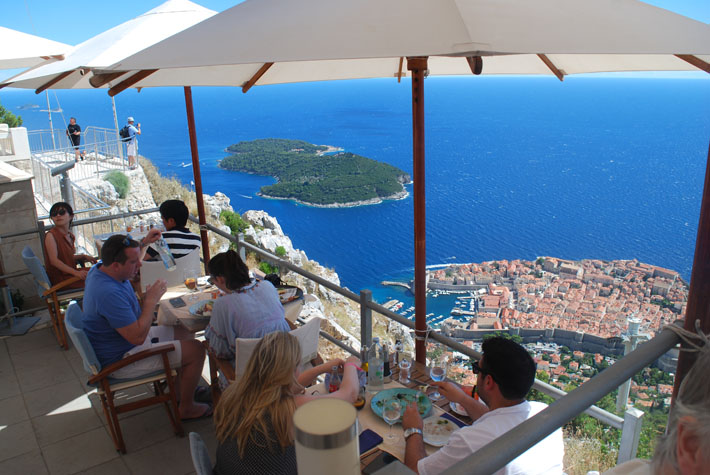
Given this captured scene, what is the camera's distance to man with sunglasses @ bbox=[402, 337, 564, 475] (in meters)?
1.93

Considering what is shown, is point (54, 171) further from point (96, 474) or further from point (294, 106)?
point (294, 106)

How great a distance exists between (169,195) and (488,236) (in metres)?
33.1

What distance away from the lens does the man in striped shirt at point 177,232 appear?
4953 mm

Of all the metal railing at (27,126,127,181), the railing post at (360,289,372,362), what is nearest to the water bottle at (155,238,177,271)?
the railing post at (360,289,372,362)

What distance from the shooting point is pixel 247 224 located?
24.1m

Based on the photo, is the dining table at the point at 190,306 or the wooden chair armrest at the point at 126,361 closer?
the wooden chair armrest at the point at 126,361

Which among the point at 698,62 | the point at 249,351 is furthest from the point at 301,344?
the point at 698,62

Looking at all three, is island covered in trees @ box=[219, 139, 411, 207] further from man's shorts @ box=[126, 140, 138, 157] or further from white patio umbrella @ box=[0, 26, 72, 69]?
white patio umbrella @ box=[0, 26, 72, 69]

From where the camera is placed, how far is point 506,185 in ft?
191

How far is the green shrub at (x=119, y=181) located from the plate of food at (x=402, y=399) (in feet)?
64.8

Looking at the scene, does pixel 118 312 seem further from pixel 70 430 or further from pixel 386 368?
pixel 386 368

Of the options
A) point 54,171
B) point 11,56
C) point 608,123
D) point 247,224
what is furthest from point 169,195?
point 608,123

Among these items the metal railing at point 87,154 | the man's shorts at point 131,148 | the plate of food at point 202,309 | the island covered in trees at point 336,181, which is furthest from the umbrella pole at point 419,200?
the island covered in trees at point 336,181

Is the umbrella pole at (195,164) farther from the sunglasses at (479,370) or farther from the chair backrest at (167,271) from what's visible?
the sunglasses at (479,370)
